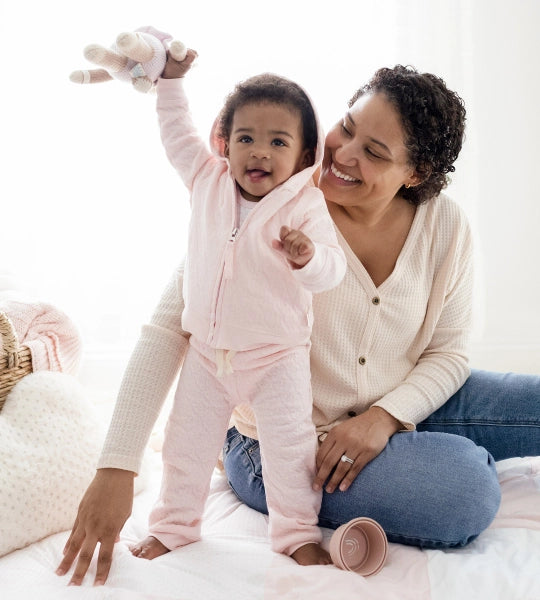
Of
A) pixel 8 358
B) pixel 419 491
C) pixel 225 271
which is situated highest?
pixel 225 271

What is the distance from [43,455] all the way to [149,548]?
0.31 meters

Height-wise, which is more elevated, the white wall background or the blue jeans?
the white wall background

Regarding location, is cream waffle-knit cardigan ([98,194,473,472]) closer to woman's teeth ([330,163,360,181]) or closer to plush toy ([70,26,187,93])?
Answer: woman's teeth ([330,163,360,181])

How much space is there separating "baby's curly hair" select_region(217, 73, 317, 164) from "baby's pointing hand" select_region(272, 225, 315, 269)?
0.28 m

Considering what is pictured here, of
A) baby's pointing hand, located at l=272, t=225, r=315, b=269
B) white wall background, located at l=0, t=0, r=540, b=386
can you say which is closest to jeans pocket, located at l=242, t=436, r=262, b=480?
baby's pointing hand, located at l=272, t=225, r=315, b=269

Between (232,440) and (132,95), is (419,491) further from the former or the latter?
(132,95)

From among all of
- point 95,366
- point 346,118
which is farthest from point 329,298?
point 95,366

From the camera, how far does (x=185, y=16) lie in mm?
2420

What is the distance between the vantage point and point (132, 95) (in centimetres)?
246

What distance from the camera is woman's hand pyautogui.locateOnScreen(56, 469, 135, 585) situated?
123 centimetres

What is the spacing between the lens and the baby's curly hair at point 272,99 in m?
1.36

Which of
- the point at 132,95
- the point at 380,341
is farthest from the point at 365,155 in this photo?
the point at 132,95

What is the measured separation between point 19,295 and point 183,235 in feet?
2.67

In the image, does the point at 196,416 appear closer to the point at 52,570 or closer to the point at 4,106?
the point at 52,570
